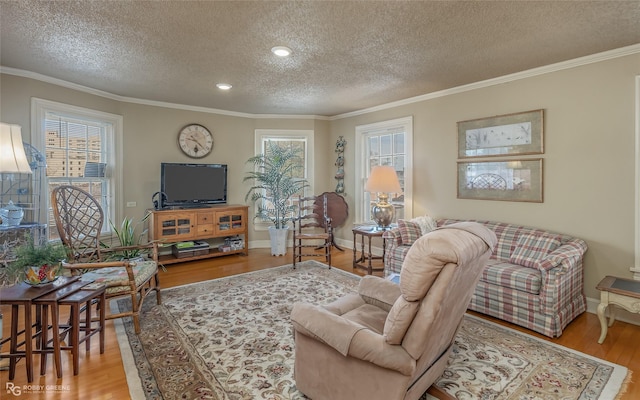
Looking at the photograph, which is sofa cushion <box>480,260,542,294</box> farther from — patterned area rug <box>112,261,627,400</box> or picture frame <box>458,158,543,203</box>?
picture frame <box>458,158,543,203</box>

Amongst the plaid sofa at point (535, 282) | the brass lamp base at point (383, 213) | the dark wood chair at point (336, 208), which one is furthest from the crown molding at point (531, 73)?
the dark wood chair at point (336, 208)

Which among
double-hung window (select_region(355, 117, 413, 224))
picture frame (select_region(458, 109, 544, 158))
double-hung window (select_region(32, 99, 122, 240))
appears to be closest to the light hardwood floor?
double-hung window (select_region(32, 99, 122, 240))

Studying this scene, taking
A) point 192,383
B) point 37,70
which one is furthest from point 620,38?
A: point 37,70

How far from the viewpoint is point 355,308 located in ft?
6.97

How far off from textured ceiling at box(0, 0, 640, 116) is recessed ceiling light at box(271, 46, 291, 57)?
0.20 ft

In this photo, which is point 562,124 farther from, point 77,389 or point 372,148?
point 77,389

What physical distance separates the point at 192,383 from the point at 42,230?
2.83 m

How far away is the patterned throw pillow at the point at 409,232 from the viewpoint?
3.87 metres

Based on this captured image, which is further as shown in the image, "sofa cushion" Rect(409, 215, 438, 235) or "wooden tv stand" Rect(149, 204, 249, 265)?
"wooden tv stand" Rect(149, 204, 249, 265)

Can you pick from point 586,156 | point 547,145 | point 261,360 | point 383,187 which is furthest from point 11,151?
point 586,156

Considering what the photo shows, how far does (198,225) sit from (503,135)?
4.41 meters

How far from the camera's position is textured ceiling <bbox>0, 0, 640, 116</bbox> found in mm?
2238

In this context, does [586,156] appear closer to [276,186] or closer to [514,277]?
[514,277]

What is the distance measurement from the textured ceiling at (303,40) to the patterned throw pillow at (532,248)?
1.82m
